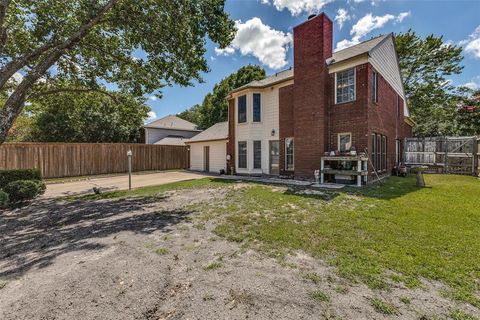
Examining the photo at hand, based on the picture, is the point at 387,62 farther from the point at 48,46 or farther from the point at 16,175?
the point at 16,175

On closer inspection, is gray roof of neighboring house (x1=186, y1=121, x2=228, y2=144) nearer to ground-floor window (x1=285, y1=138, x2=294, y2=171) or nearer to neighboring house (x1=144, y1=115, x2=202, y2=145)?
ground-floor window (x1=285, y1=138, x2=294, y2=171)

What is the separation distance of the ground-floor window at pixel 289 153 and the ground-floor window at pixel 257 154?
1.81m

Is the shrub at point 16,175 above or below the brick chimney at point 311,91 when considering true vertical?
below

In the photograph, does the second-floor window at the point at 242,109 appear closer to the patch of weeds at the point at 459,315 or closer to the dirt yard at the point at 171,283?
the dirt yard at the point at 171,283

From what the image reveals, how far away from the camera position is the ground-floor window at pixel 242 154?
13.9 meters

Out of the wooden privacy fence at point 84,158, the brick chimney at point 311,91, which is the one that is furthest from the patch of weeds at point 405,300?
the wooden privacy fence at point 84,158

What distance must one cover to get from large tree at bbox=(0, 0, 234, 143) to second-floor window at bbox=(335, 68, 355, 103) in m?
5.58

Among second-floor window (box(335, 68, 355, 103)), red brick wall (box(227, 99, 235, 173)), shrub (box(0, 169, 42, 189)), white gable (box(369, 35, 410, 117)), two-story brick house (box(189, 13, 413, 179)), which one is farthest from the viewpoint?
red brick wall (box(227, 99, 235, 173))

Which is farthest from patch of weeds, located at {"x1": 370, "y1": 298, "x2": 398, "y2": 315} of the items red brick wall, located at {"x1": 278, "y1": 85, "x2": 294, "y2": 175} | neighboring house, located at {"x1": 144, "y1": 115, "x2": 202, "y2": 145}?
neighboring house, located at {"x1": 144, "y1": 115, "x2": 202, "y2": 145}

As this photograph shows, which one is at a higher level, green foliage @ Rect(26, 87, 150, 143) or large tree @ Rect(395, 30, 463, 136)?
large tree @ Rect(395, 30, 463, 136)

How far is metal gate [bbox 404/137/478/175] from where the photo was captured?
12773 millimetres

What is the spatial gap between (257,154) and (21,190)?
34.8 feet

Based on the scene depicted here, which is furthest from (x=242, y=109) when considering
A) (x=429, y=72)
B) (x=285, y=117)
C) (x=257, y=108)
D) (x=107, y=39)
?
(x=429, y=72)

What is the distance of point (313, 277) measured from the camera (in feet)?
9.24
